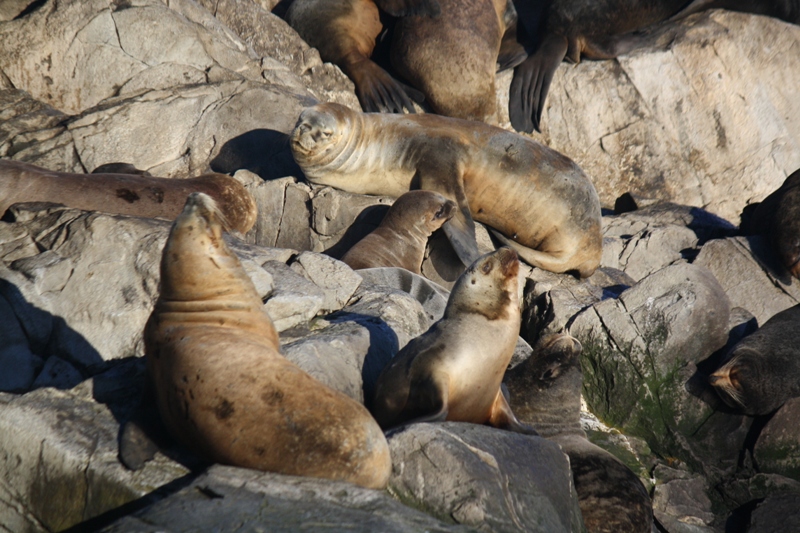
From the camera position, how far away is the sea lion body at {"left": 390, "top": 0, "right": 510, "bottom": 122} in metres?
9.46

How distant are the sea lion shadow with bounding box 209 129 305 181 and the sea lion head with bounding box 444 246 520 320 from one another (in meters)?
4.02

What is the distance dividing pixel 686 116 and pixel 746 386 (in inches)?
205

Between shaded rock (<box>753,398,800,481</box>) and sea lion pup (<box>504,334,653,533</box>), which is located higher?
sea lion pup (<box>504,334,653,533</box>)

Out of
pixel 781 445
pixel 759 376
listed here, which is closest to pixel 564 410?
pixel 759 376

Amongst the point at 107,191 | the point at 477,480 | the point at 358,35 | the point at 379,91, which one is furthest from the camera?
the point at 358,35

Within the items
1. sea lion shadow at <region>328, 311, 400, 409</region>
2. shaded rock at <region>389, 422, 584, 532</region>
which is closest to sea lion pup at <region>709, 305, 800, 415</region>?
sea lion shadow at <region>328, 311, 400, 409</region>

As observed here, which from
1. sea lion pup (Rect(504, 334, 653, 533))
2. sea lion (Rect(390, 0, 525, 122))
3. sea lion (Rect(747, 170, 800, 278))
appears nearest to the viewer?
sea lion pup (Rect(504, 334, 653, 533))

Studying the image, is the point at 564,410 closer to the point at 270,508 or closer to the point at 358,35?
the point at 270,508

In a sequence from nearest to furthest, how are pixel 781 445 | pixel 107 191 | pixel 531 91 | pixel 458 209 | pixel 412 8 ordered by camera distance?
1. pixel 107 191
2. pixel 781 445
3. pixel 458 209
4. pixel 412 8
5. pixel 531 91

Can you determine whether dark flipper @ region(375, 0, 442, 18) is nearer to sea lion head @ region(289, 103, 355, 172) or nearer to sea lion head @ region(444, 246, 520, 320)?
sea lion head @ region(289, 103, 355, 172)

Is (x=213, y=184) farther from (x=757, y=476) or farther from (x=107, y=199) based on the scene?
(x=757, y=476)

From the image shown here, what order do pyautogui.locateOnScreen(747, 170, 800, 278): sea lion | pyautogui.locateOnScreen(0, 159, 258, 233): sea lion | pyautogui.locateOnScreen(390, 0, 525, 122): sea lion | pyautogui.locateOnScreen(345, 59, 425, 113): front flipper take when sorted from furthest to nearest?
pyautogui.locateOnScreen(390, 0, 525, 122): sea lion < pyautogui.locateOnScreen(345, 59, 425, 113): front flipper < pyautogui.locateOnScreen(747, 170, 800, 278): sea lion < pyautogui.locateOnScreen(0, 159, 258, 233): sea lion

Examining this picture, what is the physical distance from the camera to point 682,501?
5.66m

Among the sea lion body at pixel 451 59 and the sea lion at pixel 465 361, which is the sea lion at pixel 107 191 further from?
the sea lion body at pixel 451 59
